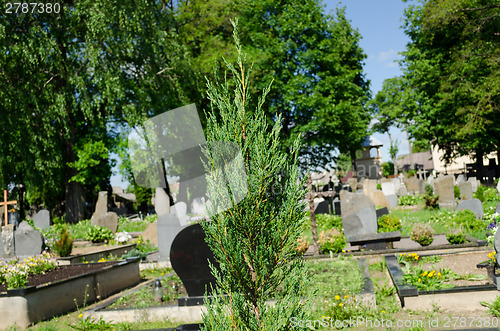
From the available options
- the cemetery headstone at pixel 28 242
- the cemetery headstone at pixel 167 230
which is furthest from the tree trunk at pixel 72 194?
the cemetery headstone at pixel 167 230

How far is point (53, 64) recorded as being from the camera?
62.9 feet

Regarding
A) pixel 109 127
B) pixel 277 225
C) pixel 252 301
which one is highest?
pixel 109 127

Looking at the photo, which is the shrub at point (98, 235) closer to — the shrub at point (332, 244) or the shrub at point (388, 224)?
the shrub at point (332, 244)

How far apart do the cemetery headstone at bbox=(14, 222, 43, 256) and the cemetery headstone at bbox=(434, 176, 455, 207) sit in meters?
16.4

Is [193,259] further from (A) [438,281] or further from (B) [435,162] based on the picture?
(B) [435,162]

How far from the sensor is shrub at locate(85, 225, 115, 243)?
17094mm

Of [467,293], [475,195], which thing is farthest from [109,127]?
[467,293]

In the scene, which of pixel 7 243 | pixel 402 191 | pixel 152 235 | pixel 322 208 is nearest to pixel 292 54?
pixel 322 208

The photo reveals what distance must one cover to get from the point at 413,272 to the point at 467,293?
1281 millimetres

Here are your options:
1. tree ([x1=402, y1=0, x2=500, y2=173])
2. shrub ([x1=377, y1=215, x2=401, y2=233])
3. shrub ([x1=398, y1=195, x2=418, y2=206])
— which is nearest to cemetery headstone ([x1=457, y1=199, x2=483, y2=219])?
shrub ([x1=377, y1=215, x2=401, y2=233])

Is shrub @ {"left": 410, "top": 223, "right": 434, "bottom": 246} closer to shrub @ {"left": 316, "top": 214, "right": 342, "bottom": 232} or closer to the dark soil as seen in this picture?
shrub @ {"left": 316, "top": 214, "right": 342, "bottom": 232}

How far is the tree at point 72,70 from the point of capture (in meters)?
18.2

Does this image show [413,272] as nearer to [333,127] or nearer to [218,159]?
[218,159]

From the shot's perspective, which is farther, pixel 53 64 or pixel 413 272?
pixel 53 64
